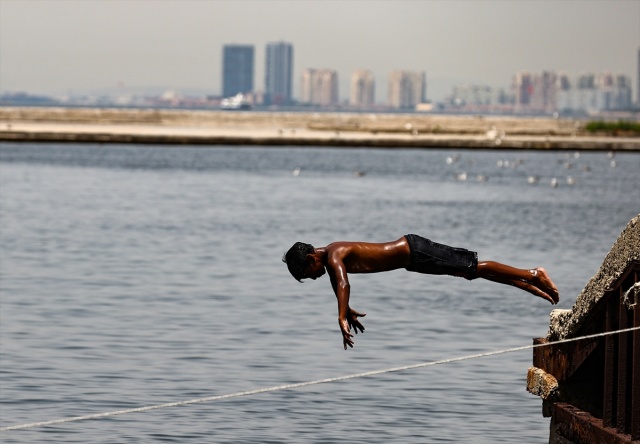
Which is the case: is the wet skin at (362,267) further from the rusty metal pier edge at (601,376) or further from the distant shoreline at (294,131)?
the distant shoreline at (294,131)

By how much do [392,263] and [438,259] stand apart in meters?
0.41

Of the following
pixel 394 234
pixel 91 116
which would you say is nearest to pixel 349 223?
pixel 394 234

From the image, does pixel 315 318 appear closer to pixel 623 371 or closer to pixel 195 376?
pixel 195 376

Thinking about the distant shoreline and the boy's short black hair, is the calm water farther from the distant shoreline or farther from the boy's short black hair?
the distant shoreline

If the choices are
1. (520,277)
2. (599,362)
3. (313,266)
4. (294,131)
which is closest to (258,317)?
(599,362)

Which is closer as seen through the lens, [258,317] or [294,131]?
[258,317]

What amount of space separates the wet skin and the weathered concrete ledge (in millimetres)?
311

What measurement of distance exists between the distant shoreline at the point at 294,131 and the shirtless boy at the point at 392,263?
105276mm

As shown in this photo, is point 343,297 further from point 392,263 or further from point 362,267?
point 392,263

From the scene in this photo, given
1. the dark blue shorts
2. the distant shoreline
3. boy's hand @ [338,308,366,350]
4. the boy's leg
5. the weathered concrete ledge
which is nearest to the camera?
boy's hand @ [338,308,366,350]

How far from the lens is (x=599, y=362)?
1357 cm

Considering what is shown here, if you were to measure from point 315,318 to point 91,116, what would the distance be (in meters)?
132

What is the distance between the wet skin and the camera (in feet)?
39.8

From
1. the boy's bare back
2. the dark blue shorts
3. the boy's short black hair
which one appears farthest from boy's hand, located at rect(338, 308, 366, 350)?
the dark blue shorts
